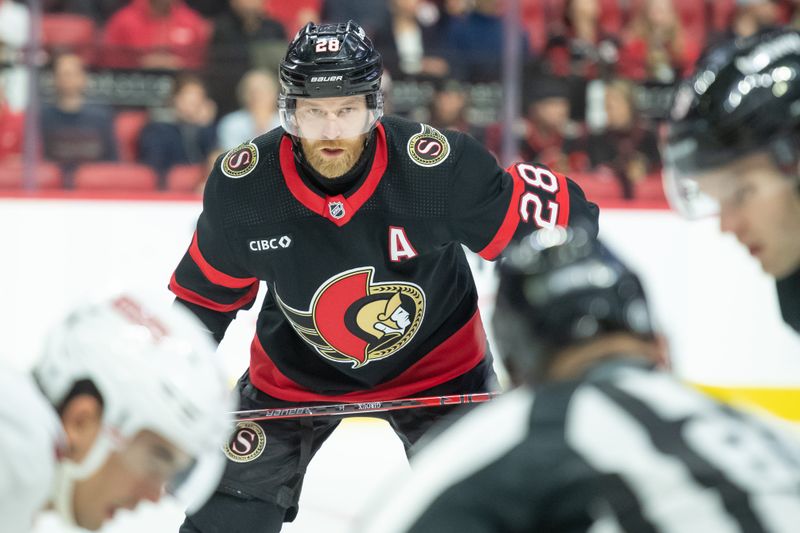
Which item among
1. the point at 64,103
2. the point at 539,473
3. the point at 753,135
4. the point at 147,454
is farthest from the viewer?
the point at 64,103

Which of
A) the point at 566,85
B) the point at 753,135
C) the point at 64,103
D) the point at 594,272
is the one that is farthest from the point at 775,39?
the point at 64,103

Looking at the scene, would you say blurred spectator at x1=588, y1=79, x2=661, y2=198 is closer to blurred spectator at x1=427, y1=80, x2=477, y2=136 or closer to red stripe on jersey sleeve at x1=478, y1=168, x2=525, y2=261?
blurred spectator at x1=427, y1=80, x2=477, y2=136

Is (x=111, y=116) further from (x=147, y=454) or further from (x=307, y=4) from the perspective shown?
(x=147, y=454)

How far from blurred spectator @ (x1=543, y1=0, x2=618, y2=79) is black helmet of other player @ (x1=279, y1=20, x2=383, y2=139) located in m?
2.44

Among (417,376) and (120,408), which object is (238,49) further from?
(120,408)

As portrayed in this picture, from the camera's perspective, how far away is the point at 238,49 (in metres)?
4.98

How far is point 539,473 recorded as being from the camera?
1356 millimetres

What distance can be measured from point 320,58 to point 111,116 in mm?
2339

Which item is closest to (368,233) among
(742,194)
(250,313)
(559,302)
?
(742,194)

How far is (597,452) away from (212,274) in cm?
165

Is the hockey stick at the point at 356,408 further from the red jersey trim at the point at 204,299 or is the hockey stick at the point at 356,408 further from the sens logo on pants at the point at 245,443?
the red jersey trim at the point at 204,299

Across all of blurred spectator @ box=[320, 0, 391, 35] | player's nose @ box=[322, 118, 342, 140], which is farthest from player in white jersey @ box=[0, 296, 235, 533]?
blurred spectator @ box=[320, 0, 391, 35]

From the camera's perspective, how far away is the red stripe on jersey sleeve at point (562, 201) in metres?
2.85

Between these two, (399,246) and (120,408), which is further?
(399,246)
